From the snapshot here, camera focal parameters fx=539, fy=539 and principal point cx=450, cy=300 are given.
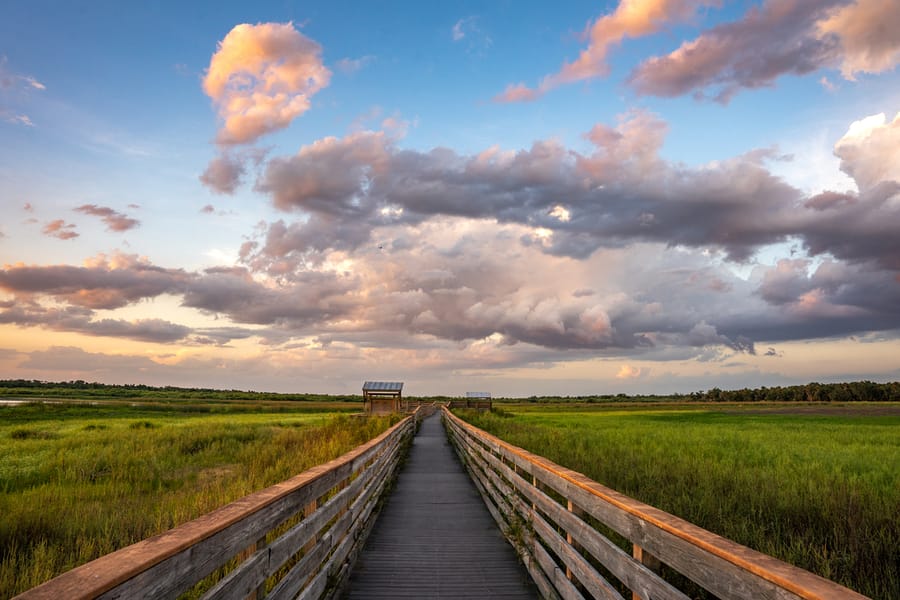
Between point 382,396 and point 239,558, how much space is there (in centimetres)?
4639

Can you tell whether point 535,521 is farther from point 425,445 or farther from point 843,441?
point 843,441

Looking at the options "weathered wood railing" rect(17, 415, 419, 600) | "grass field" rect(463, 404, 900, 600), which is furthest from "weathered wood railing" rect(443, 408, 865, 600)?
"weathered wood railing" rect(17, 415, 419, 600)

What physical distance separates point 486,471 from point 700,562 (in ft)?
26.3

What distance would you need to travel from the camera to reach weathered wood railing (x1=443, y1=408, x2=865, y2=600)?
2027mm

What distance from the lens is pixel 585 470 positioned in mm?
10164

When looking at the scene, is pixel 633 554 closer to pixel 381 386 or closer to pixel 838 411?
pixel 381 386

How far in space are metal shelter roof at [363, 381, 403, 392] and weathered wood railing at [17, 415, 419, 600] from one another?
4380 centimetres

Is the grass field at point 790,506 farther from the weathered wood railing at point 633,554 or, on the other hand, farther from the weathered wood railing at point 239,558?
the weathered wood railing at point 239,558

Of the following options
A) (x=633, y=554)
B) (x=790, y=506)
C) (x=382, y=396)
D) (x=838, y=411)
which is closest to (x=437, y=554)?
(x=633, y=554)

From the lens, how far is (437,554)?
6.74m

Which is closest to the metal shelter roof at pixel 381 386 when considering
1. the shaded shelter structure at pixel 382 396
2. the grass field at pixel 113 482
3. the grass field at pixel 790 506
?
the shaded shelter structure at pixel 382 396

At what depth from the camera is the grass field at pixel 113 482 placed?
25.0 feet

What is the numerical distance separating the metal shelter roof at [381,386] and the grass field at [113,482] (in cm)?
2172

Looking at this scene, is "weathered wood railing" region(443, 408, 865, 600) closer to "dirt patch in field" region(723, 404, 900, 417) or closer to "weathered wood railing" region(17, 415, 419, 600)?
"weathered wood railing" region(17, 415, 419, 600)
